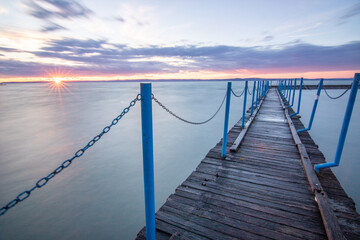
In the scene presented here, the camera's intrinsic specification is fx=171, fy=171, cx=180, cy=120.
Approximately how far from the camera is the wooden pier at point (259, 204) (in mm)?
2428

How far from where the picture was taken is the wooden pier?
2428 mm

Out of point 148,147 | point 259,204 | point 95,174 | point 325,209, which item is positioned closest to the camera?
point 148,147

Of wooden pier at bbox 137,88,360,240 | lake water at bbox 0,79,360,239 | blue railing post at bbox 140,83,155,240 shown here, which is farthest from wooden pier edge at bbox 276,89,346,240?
lake water at bbox 0,79,360,239

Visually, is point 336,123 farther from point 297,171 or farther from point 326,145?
point 297,171

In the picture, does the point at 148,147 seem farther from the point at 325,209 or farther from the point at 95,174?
the point at 95,174

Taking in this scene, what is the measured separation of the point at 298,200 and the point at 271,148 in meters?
2.29

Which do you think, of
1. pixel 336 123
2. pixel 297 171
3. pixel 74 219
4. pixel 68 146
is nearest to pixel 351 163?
pixel 297 171

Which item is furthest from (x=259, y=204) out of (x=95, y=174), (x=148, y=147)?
(x=95, y=174)

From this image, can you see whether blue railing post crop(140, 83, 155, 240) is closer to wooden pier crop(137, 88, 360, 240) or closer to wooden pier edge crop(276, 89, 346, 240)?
wooden pier crop(137, 88, 360, 240)

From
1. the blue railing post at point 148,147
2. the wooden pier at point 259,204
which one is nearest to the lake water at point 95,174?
the wooden pier at point 259,204

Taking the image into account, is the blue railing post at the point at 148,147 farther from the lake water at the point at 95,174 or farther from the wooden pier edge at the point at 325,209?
the lake water at the point at 95,174

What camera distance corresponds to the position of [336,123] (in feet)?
45.6

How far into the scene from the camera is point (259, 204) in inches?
116

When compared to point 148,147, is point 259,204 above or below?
below
